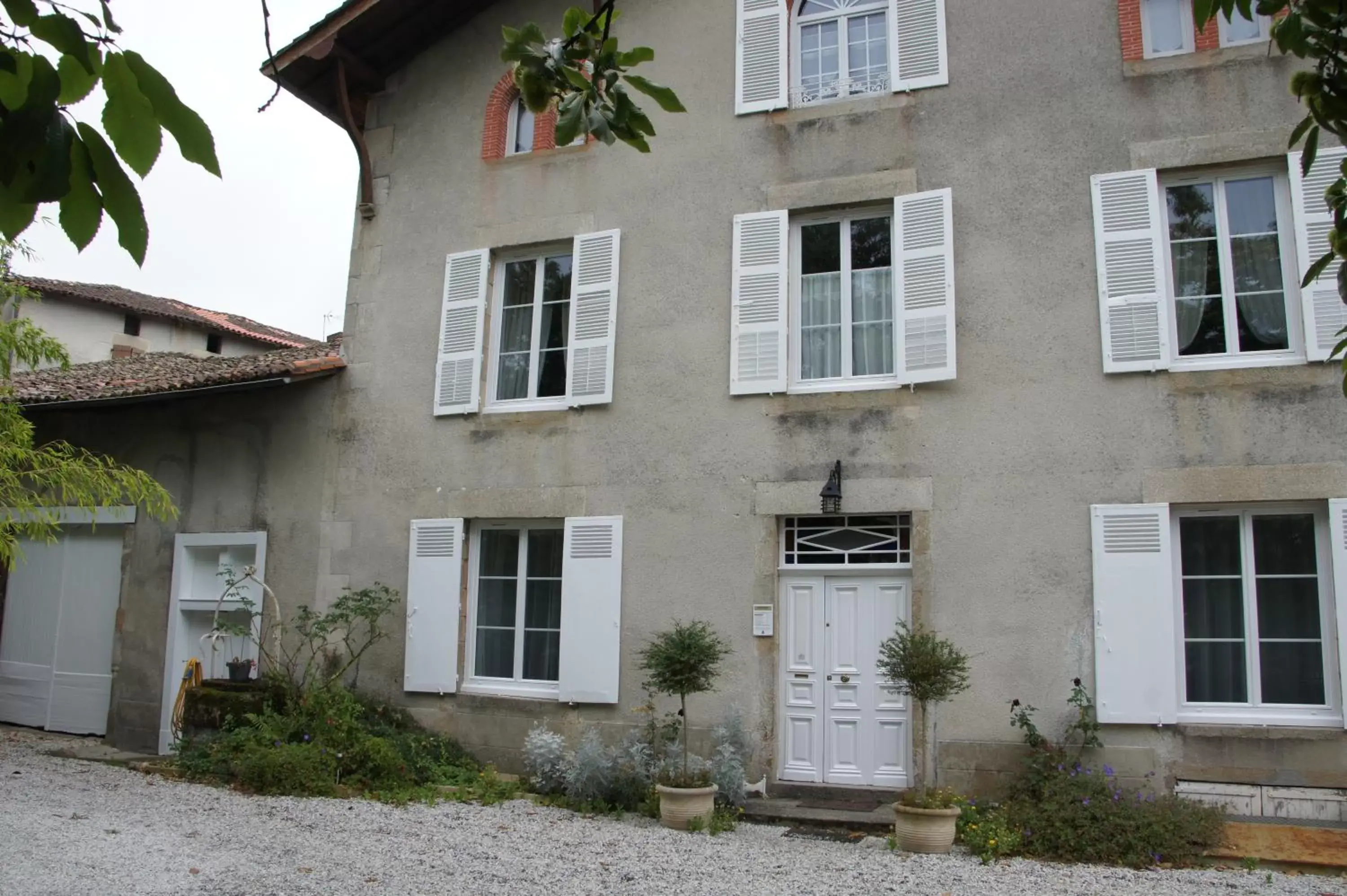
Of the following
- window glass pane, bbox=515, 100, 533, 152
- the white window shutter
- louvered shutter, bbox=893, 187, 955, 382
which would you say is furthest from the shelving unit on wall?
louvered shutter, bbox=893, 187, 955, 382

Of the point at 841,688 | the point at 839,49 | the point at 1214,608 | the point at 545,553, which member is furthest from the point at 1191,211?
the point at 545,553

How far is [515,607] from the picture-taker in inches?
376

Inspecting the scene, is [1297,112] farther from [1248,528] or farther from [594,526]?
[594,526]

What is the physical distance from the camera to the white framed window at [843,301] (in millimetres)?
8625

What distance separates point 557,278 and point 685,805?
477cm

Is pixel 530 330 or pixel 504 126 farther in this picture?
pixel 504 126

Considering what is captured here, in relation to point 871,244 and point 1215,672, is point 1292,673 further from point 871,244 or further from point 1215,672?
point 871,244

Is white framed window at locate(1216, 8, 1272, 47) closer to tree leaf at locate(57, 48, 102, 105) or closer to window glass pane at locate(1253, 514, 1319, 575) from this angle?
window glass pane at locate(1253, 514, 1319, 575)

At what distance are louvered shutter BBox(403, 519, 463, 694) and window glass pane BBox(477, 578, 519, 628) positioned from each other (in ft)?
0.92

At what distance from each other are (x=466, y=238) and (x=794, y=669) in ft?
15.9

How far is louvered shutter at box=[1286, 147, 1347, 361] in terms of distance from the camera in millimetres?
7340

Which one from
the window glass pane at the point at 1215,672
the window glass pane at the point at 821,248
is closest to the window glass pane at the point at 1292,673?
the window glass pane at the point at 1215,672

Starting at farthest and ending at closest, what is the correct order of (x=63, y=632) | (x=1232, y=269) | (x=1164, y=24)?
(x=63, y=632) → (x=1164, y=24) → (x=1232, y=269)

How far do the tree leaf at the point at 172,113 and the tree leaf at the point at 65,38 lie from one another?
6cm
